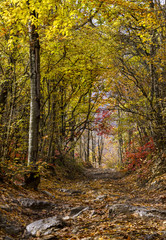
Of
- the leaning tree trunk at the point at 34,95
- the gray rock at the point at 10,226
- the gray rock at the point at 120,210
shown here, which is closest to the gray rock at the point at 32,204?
the gray rock at the point at 10,226

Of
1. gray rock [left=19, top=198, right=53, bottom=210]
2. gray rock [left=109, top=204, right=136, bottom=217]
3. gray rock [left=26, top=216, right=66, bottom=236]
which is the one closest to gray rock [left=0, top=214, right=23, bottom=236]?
gray rock [left=26, top=216, right=66, bottom=236]

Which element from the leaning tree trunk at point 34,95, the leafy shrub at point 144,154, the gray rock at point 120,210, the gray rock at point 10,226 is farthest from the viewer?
the leafy shrub at point 144,154

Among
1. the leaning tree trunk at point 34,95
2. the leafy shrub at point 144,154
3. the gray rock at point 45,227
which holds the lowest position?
the gray rock at point 45,227

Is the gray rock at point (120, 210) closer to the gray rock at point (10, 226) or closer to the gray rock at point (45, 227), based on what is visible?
the gray rock at point (45, 227)

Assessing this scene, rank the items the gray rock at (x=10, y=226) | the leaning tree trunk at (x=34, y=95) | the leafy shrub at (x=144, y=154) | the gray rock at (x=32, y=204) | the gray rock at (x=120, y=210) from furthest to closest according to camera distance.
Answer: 1. the leafy shrub at (x=144, y=154)
2. the leaning tree trunk at (x=34, y=95)
3. the gray rock at (x=32, y=204)
4. the gray rock at (x=120, y=210)
5. the gray rock at (x=10, y=226)

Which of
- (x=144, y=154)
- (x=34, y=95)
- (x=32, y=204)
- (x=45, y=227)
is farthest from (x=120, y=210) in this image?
(x=144, y=154)

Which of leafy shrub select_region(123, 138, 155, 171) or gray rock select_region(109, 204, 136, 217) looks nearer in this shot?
gray rock select_region(109, 204, 136, 217)

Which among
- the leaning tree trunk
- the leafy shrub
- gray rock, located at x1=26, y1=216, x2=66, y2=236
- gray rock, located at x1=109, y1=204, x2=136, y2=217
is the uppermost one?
the leaning tree trunk

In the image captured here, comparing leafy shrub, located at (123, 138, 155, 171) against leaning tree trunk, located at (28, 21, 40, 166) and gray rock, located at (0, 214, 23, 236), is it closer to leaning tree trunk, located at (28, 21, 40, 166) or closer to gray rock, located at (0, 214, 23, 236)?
leaning tree trunk, located at (28, 21, 40, 166)

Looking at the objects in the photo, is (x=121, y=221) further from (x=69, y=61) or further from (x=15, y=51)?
(x=69, y=61)

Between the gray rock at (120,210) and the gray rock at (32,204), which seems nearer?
the gray rock at (120,210)

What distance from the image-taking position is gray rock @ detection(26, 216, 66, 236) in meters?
3.71

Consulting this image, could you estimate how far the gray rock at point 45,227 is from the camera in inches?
146

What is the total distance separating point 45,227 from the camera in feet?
12.6
